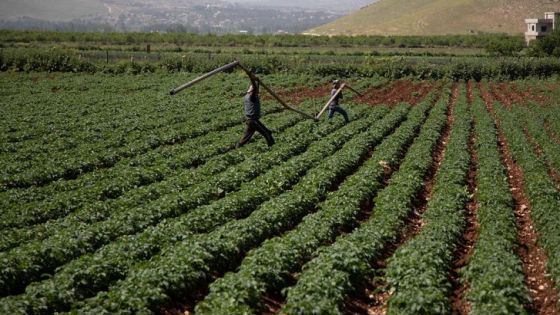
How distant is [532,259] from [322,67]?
148 feet

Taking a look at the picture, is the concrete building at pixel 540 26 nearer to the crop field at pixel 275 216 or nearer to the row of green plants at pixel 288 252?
the crop field at pixel 275 216

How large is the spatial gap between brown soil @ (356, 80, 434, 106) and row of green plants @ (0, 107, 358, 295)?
21559 mm

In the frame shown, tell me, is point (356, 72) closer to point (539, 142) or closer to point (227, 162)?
point (539, 142)

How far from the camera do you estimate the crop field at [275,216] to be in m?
9.42

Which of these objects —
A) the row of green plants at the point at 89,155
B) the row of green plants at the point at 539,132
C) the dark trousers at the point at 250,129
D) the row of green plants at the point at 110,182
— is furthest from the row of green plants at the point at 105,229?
the row of green plants at the point at 539,132

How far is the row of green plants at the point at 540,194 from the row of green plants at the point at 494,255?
0.61 metres

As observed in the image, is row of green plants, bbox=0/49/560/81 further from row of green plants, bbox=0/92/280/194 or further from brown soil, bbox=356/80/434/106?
row of green plants, bbox=0/92/280/194

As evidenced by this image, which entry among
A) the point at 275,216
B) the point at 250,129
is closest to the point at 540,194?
the point at 275,216

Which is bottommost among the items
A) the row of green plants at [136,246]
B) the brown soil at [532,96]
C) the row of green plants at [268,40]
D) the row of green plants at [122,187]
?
the row of green plants at [136,246]

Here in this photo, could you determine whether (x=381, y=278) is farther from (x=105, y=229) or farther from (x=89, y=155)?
(x=89, y=155)

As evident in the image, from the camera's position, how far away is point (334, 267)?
1033cm

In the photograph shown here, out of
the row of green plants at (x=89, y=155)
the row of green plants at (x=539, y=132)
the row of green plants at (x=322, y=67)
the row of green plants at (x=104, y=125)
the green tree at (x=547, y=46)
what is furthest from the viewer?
the green tree at (x=547, y=46)

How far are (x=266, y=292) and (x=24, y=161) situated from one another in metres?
11.2

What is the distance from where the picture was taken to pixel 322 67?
184 ft
